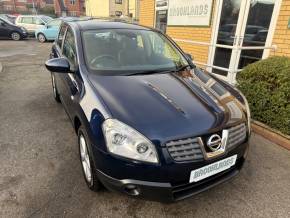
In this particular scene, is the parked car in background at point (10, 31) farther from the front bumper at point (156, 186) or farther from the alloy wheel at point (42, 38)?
the front bumper at point (156, 186)

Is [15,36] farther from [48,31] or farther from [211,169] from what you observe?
[211,169]

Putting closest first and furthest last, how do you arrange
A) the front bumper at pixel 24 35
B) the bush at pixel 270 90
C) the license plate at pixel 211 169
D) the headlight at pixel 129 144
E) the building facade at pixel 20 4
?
the headlight at pixel 129 144 → the license plate at pixel 211 169 → the bush at pixel 270 90 → the front bumper at pixel 24 35 → the building facade at pixel 20 4

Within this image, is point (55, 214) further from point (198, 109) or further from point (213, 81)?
point (213, 81)

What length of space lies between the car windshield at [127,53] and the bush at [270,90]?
4.37 ft

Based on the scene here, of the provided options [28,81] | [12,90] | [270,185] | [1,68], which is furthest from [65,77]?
[1,68]

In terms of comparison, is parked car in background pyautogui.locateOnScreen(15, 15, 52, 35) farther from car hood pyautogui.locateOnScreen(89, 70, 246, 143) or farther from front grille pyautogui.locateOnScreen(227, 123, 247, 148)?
front grille pyautogui.locateOnScreen(227, 123, 247, 148)

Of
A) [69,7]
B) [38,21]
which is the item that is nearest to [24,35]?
[38,21]

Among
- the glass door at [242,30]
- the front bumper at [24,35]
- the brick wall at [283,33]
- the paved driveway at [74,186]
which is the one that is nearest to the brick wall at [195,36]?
the glass door at [242,30]

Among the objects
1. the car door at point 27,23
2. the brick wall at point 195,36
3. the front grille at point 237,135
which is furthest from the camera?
the car door at point 27,23

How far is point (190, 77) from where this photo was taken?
2877 millimetres

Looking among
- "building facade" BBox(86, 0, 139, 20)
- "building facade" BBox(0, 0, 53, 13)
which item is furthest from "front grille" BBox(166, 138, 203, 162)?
"building facade" BBox(0, 0, 53, 13)

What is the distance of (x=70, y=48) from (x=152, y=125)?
2.03 metres

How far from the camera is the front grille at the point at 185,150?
73.9 inches

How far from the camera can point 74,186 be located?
2613mm
